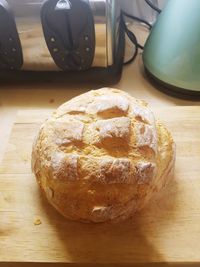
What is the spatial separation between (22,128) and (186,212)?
0.39m

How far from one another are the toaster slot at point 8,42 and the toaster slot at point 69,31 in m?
0.07

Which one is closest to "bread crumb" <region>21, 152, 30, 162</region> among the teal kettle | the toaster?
the toaster

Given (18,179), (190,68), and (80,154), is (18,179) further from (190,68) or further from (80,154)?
(190,68)

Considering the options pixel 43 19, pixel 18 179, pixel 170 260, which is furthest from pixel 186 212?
pixel 43 19

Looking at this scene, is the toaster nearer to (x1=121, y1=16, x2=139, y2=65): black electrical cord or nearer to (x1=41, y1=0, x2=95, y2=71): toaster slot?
(x1=41, y1=0, x2=95, y2=71): toaster slot

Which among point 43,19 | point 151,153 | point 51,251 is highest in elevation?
point 43,19

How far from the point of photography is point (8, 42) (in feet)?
2.41

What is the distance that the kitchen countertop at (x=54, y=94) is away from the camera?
2.61 feet

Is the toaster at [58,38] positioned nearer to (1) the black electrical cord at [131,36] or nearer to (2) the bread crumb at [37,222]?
(1) the black electrical cord at [131,36]

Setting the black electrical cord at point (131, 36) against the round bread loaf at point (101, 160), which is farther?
the black electrical cord at point (131, 36)

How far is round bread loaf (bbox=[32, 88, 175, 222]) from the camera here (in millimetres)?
507

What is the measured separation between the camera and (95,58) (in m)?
0.76

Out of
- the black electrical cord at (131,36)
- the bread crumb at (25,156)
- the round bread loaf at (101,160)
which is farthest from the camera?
the black electrical cord at (131,36)

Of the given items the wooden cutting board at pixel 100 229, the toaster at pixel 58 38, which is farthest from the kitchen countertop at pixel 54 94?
the wooden cutting board at pixel 100 229
